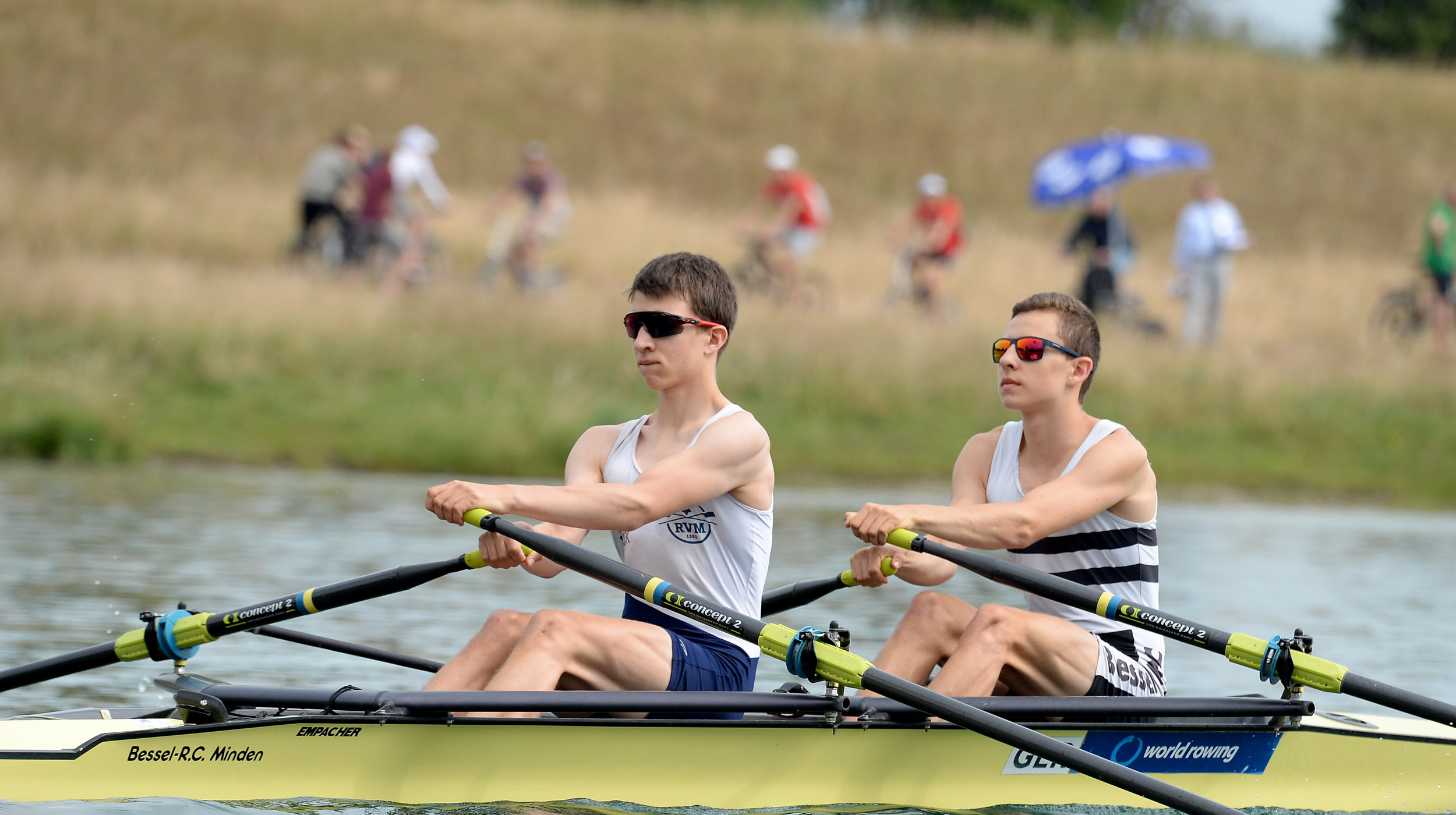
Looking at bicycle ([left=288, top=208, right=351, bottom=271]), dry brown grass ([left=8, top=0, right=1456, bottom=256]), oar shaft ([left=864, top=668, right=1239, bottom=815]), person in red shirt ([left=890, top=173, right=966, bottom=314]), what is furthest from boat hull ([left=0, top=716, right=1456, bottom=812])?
dry brown grass ([left=8, top=0, right=1456, bottom=256])

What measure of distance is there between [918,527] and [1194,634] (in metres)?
0.84

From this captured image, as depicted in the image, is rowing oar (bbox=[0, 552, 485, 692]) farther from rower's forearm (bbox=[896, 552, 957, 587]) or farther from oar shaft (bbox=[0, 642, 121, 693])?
rower's forearm (bbox=[896, 552, 957, 587])

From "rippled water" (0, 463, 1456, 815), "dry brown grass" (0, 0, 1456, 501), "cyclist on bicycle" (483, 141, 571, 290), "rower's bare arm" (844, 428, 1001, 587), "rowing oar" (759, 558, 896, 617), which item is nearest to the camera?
"rower's bare arm" (844, 428, 1001, 587)

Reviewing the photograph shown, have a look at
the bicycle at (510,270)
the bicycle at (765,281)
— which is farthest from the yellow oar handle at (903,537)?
the bicycle at (765,281)

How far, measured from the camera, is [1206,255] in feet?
64.5

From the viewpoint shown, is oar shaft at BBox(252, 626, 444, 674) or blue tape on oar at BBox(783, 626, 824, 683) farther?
oar shaft at BBox(252, 626, 444, 674)

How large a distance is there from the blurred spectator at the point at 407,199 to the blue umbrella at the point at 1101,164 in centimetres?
725

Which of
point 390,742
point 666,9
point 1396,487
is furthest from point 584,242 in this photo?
point 390,742

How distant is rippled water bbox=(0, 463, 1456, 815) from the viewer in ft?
24.6

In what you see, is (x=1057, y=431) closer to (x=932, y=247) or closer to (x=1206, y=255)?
(x=1206, y=255)

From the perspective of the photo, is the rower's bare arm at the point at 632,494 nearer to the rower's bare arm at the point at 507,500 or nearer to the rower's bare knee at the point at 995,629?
the rower's bare arm at the point at 507,500

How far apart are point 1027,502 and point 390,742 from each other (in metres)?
1.90

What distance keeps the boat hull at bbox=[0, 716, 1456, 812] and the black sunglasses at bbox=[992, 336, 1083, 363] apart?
1085 mm

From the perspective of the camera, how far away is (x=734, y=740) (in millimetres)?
4887
